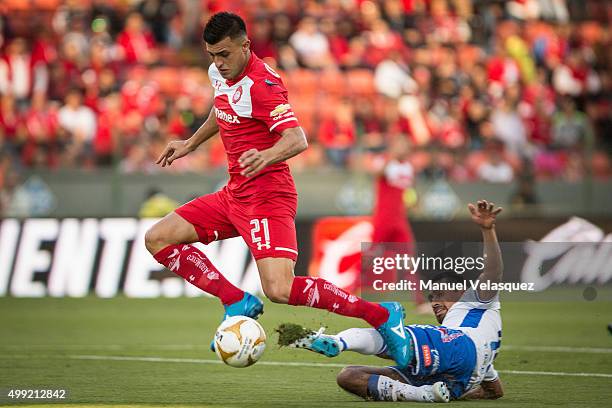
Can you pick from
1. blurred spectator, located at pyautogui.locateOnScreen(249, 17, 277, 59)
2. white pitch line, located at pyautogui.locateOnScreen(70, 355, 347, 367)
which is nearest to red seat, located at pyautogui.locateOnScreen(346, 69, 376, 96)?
blurred spectator, located at pyautogui.locateOnScreen(249, 17, 277, 59)

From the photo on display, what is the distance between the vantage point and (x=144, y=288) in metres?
15.7

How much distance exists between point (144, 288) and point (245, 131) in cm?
780

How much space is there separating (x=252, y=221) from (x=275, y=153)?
764 mm

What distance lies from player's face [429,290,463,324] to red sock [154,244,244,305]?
143 cm

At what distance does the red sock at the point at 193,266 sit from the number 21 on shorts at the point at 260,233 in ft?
1.26

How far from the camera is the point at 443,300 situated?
26.2 ft

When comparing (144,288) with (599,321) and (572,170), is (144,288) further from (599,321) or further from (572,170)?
(572,170)

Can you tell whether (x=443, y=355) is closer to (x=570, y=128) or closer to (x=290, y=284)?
(x=290, y=284)

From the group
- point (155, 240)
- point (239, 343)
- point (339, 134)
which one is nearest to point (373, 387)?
point (239, 343)

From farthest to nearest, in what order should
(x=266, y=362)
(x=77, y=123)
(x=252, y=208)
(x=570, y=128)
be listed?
(x=570, y=128) < (x=77, y=123) < (x=266, y=362) < (x=252, y=208)

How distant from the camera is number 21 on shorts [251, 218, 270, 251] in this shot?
8.13m

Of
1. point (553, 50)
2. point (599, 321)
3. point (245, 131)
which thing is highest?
point (553, 50)

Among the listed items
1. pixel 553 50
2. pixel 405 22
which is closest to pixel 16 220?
pixel 405 22

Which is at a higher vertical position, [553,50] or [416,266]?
[553,50]
